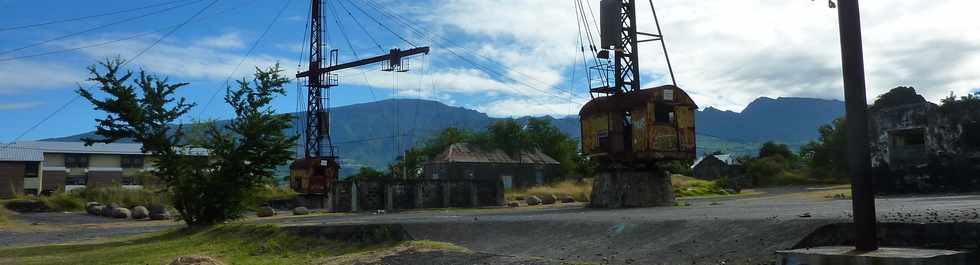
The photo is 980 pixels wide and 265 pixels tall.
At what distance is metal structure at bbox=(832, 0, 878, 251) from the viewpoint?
6.30 m

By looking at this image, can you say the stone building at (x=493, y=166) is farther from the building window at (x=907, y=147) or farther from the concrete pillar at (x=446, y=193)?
the building window at (x=907, y=147)

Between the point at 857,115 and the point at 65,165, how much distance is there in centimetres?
8082

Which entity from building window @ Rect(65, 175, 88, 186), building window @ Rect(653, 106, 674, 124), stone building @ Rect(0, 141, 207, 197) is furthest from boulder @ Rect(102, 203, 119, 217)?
building window @ Rect(65, 175, 88, 186)

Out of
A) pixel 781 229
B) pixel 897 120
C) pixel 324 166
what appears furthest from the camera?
pixel 324 166

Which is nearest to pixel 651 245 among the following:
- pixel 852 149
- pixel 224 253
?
pixel 852 149

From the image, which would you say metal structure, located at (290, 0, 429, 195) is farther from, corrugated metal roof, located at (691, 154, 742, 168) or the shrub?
corrugated metal roof, located at (691, 154, 742, 168)

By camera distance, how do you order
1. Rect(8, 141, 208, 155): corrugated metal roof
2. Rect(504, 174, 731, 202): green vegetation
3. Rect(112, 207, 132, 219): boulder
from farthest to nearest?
Rect(8, 141, 208, 155): corrugated metal roof → Rect(504, 174, 731, 202): green vegetation → Rect(112, 207, 132, 219): boulder

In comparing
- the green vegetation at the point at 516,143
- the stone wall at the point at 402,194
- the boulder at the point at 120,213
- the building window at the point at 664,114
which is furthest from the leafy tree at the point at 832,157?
the boulder at the point at 120,213

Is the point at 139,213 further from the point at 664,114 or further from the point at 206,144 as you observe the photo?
the point at 664,114

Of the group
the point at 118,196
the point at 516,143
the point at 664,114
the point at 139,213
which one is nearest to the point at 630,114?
the point at 664,114

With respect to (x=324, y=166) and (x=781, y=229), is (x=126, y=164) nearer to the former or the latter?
(x=324, y=166)

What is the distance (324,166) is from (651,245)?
42.3 meters

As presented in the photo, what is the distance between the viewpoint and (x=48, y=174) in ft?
233

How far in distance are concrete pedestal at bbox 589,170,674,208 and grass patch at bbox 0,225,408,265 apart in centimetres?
1164
